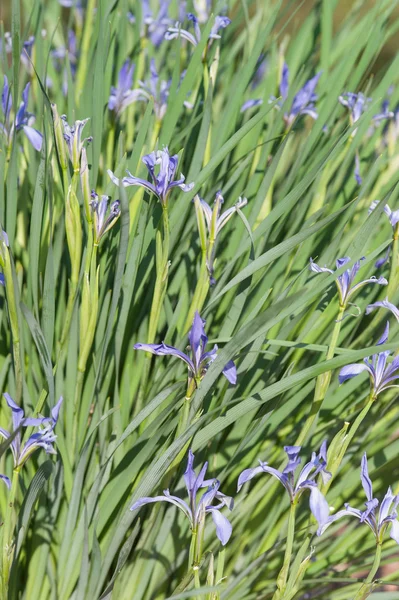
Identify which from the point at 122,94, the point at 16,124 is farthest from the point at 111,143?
the point at 16,124

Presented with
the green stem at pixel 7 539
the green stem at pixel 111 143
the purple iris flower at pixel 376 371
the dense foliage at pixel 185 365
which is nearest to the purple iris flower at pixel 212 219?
the dense foliage at pixel 185 365

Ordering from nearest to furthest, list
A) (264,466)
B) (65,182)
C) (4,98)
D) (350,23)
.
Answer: (264,466)
(65,182)
(4,98)
(350,23)

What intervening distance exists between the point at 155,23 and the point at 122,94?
361mm

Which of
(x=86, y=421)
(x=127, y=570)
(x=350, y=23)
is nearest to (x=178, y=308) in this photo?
(x=86, y=421)

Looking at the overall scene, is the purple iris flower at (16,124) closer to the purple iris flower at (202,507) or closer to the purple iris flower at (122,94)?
the purple iris flower at (122,94)

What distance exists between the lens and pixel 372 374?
701mm

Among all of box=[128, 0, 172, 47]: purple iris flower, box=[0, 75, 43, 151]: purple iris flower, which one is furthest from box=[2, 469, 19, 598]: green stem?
box=[128, 0, 172, 47]: purple iris flower

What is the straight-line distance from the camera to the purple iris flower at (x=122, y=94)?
1.11m

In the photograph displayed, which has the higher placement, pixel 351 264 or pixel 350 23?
pixel 350 23

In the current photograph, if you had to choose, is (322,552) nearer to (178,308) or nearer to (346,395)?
(346,395)

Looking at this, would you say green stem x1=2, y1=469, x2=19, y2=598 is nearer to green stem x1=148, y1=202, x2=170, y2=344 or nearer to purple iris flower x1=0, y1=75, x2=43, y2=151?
green stem x1=148, y1=202, x2=170, y2=344

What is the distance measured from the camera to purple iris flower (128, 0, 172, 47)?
1.38 metres

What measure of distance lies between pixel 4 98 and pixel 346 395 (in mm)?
619

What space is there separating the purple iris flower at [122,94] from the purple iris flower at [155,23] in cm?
27
